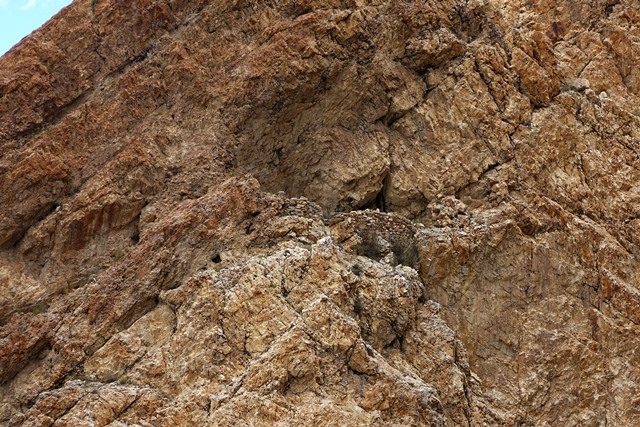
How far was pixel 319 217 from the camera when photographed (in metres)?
16.6

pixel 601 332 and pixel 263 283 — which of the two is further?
pixel 601 332

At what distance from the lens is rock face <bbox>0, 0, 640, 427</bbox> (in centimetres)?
1357

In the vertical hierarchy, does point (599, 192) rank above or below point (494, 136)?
below

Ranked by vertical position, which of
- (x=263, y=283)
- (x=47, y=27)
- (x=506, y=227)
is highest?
(x=47, y=27)

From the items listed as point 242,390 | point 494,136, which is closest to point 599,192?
point 494,136

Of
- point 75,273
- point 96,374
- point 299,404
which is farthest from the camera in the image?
point 75,273

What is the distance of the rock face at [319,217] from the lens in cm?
1357

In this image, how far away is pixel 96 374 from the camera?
1372 centimetres

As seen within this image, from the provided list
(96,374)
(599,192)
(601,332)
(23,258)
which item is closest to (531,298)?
(601,332)

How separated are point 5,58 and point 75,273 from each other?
676 centimetres

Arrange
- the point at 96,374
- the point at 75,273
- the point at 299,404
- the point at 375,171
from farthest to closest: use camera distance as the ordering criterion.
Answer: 1. the point at 375,171
2. the point at 75,273
3. the point at 96,374
4. the point at 299,404

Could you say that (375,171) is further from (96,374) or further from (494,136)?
(96,374)

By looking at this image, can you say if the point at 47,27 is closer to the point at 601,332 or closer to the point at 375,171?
the point at 375,171

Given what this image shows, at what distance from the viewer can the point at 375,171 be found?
19125 millimetres
